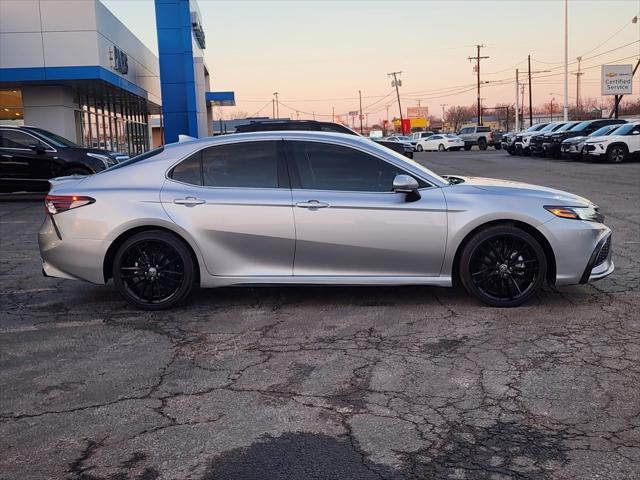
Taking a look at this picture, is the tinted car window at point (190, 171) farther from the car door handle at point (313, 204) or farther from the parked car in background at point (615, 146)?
the parked car in background at point (615, 146)

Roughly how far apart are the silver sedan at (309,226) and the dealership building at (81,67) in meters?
18.0

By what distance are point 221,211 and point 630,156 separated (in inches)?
1038

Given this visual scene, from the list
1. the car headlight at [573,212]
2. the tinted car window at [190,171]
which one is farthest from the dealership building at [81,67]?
the car headlight at [573,212]

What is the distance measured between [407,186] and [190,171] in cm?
196

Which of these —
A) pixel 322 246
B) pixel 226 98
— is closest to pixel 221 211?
pixel 322 246

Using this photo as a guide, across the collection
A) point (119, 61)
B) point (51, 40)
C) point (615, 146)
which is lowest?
point (615, 146)

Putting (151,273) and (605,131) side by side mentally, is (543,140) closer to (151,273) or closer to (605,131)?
(605,131)

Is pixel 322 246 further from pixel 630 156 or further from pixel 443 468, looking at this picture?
pixel 630 156

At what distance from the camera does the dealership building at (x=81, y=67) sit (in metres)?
22.2

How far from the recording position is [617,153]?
27.7 m

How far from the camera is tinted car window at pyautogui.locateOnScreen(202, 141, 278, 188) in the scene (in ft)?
19.6

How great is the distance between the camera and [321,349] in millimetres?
4930

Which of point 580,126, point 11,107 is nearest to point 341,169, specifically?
point 11,107

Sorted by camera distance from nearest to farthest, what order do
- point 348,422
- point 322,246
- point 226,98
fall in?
point 348,422 → point 322,246 → point 226,98
